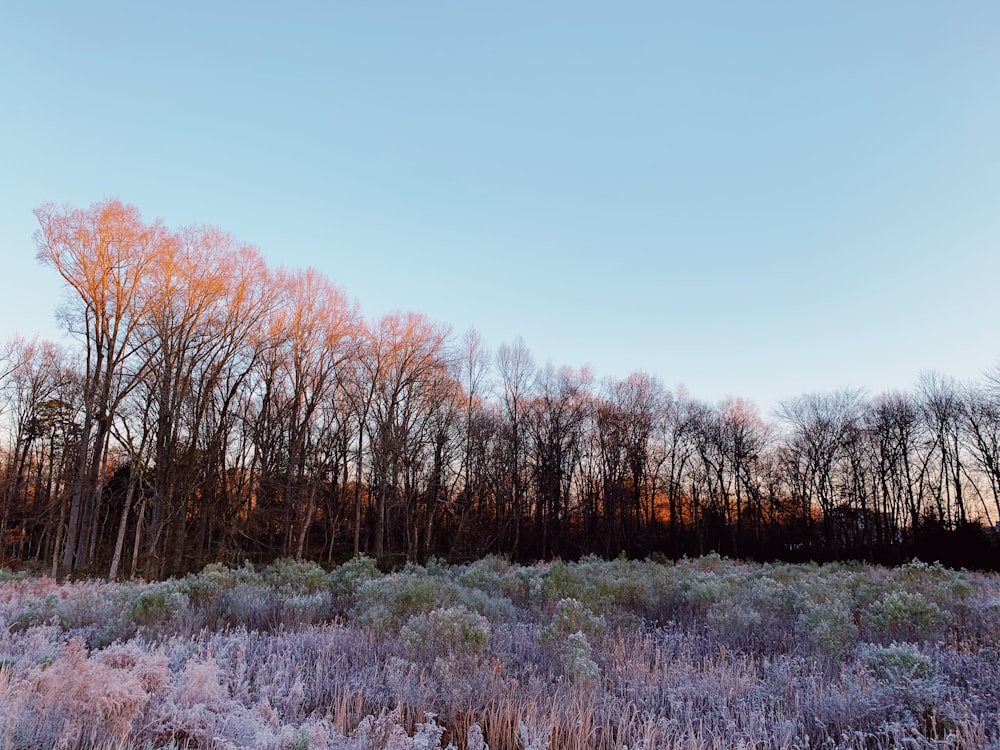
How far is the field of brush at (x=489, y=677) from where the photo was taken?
3.27 meters

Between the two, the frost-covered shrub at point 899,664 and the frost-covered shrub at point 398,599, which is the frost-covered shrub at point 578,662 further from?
the frost-covered shrub at point 398,599

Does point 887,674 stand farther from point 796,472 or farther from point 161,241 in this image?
point 796,472

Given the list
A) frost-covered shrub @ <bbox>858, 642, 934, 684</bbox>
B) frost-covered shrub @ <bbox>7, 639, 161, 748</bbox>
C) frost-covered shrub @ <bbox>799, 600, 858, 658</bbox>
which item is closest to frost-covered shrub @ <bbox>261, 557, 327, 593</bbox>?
frost-covered shrub @ <bbox>7, 639, 161, 748</bbox>

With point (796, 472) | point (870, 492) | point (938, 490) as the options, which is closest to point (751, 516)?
point (796, 472)

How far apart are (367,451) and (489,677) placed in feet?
91.4

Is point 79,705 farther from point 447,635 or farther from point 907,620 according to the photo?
point 907,620

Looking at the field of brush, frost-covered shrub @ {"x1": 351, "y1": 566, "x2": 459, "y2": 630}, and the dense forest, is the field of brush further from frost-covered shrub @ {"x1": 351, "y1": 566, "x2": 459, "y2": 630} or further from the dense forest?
the dense forest

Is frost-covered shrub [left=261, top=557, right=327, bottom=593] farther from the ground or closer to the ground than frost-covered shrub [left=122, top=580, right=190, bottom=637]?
closer to the ground

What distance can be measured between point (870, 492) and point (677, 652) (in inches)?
1565

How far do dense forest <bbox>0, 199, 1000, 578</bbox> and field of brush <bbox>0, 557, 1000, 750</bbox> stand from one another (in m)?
13.7

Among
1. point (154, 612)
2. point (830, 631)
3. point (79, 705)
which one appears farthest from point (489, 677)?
point (154, 612)

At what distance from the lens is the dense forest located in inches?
759

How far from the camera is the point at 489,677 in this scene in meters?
4.36

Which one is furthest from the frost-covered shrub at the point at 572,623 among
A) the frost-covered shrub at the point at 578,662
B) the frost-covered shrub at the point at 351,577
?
the frost-covered shrub at the point at 351,577
